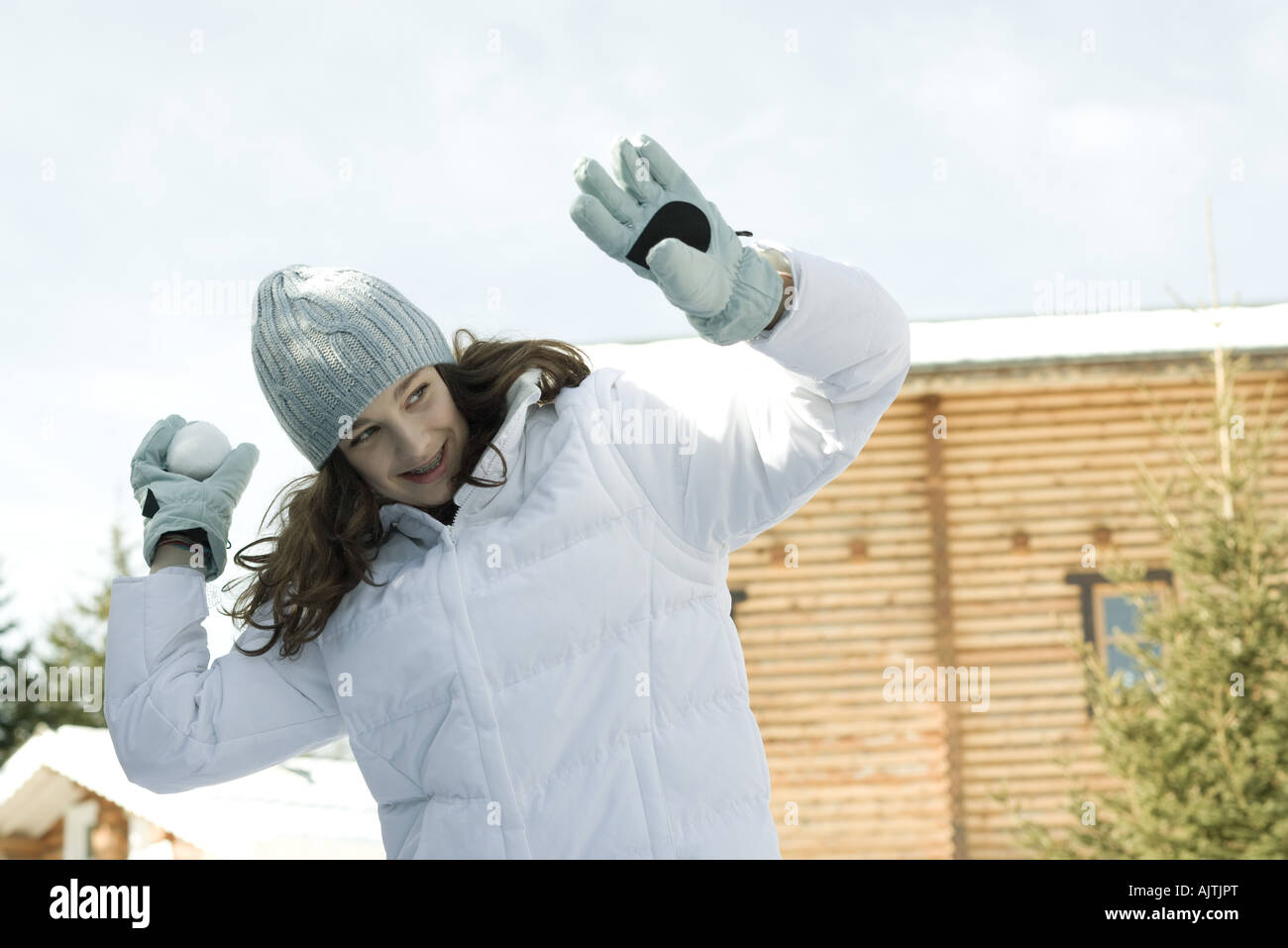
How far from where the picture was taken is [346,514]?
2332mm

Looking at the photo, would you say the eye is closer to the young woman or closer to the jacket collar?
the young woman

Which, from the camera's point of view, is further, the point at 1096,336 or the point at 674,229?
the point at 1096,336

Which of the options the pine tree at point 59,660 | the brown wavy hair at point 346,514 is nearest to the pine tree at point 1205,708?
the brown wavy hair at point 346,514

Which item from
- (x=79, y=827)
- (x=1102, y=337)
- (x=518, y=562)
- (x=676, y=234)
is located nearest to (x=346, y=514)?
(x=518, y=562)

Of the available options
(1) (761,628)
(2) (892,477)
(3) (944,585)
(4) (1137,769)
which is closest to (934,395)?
(2) (892,477)

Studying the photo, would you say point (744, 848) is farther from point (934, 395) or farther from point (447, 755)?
point (934, 395)

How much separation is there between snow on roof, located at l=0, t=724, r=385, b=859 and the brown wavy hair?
6.37m

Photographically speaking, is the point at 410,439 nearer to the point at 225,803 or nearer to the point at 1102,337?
→ the point at 225,803

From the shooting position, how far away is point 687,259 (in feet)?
5.56

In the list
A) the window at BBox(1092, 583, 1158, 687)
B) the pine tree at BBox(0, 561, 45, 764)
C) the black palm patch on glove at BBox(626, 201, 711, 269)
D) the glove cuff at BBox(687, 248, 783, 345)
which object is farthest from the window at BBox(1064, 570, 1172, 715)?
the pine tree at BBox(0, 561, 45, 764)

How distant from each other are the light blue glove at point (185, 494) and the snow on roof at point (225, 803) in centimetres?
619

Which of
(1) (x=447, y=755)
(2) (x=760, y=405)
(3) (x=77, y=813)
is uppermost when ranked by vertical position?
(2) (x=760, y=405)
